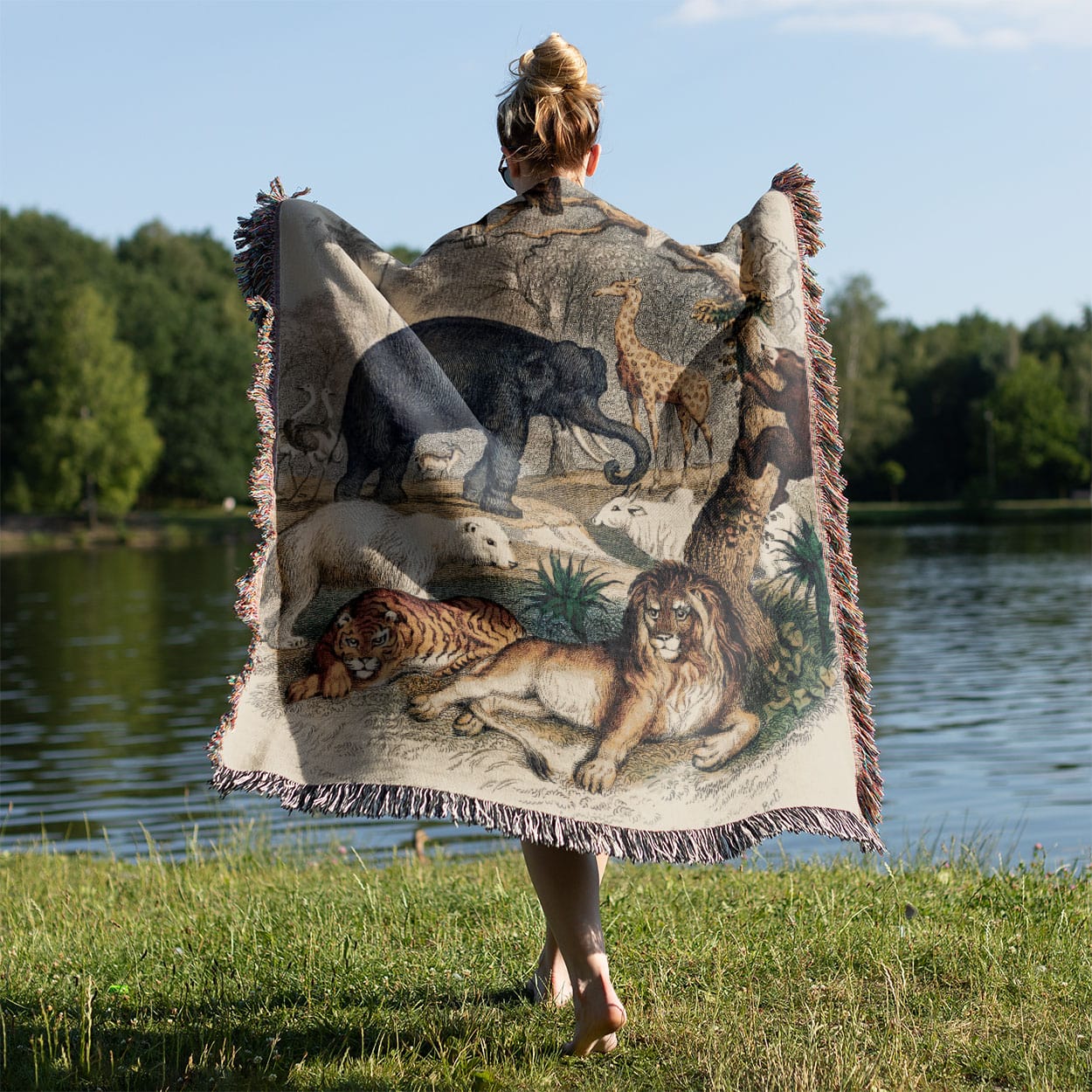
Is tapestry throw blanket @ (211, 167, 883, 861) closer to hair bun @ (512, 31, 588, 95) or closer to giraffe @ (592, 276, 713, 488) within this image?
giraffe @ (592, 276, 713, 488)

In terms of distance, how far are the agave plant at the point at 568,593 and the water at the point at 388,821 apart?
3534mm

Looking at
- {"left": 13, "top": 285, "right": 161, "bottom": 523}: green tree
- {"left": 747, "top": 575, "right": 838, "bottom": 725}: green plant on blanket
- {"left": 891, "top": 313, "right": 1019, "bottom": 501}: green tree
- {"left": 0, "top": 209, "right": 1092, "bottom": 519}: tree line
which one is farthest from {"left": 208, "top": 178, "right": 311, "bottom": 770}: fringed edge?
{"left": 891, "top": 313, "right": 1019, "bottom": 501}: green tree

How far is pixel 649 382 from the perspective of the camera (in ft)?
10.7

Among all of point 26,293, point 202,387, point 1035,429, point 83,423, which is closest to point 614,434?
point 83,423

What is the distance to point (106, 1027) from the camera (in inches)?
125

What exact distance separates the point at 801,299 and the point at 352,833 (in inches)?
217

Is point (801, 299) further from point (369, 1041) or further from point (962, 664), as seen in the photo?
point (962, 664)

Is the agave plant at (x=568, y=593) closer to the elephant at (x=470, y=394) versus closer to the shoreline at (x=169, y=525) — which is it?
the elephant at (x=470, y=394)

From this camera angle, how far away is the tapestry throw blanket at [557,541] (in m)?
3.00

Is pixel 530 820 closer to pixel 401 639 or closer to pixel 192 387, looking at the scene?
pixel 401 639

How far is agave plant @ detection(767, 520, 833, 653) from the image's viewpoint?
10.6 ft

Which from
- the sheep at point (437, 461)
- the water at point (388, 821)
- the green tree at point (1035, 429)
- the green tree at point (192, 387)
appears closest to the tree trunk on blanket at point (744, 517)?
the sheep at point (437, 461)

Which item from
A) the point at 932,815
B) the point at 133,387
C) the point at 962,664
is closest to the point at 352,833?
the point at 932,815

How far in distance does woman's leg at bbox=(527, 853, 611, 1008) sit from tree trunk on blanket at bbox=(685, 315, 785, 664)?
687mm
